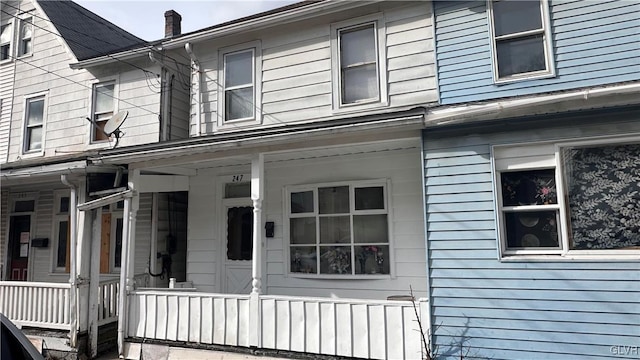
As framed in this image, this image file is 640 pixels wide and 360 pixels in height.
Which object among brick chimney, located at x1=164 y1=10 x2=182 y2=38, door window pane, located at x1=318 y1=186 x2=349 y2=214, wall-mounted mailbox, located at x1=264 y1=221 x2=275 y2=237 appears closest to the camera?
door window pane, located at x1=318 y1=186 x2=349 y2=214

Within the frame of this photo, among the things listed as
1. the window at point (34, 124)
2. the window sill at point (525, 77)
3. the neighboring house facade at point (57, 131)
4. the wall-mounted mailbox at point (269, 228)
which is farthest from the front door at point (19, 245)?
the window sill at point (525, 77)

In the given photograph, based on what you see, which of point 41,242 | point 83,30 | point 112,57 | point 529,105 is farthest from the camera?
point 83,30

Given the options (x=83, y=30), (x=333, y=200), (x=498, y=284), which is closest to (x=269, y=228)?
(x=333, y=200)

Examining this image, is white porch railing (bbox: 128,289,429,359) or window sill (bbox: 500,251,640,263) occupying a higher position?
window sill (bbox: 500,251,640,263)

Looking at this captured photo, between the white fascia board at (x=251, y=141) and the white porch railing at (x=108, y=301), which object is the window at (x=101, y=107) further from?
the white porch railing at (x=108, y=301)

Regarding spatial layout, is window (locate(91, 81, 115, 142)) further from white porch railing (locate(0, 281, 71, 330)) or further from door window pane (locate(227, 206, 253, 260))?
door window pane (locate(227, 206, 253, 260))

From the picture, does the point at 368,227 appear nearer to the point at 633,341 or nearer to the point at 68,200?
the point at 633,341

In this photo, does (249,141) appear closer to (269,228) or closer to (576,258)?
(269,228)

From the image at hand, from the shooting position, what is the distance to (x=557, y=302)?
4.84 metres

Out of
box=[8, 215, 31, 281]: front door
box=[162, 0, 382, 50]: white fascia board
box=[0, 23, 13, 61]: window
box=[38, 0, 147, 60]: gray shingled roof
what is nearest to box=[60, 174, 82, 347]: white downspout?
box=[162, 0, 382, 50]: white fascia board

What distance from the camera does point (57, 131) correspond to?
10336 millimetres

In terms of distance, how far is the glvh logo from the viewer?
4.52 meters

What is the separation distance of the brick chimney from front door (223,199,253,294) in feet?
20.1

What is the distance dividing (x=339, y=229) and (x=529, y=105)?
370 cm
